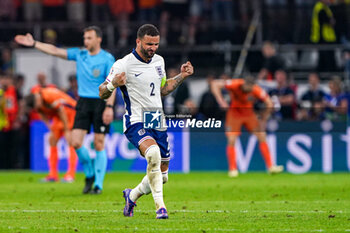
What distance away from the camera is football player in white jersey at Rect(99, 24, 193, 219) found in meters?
9.84

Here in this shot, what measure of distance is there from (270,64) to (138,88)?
487 inches

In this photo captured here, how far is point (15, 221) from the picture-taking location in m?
9.80

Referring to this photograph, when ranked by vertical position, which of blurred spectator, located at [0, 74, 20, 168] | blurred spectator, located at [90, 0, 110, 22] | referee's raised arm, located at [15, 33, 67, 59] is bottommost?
blurred spectator, located at [0, 74, 20, 168]

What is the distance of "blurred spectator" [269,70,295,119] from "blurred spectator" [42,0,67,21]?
287 inches

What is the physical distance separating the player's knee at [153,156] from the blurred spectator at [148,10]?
14.6 metres

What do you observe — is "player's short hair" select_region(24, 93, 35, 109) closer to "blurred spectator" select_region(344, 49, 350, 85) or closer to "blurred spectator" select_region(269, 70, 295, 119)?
"blurred spectator" select_region(269, 70, 295, 119)

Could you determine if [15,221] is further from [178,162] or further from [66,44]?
[66,44]

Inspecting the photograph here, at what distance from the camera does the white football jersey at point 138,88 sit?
10039 mm

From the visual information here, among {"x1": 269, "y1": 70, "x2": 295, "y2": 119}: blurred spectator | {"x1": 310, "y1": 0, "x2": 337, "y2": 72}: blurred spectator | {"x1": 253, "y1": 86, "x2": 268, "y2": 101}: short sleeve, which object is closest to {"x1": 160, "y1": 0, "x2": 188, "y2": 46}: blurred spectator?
{"x1": 269, "y1": 70, "x2": 295, "y2": 119}: blurred spectator

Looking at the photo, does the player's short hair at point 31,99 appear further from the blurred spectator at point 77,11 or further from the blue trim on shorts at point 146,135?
the blurred spectator at point 77,11

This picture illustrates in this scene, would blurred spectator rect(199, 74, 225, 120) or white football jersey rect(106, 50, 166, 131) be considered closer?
white football jersey rect(106, 50, 166, 131)

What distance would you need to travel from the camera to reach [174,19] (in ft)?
78.6

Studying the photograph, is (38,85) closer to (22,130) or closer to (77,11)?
(22,130)

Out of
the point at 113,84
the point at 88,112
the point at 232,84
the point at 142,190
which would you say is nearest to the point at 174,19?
the point at 232,84
